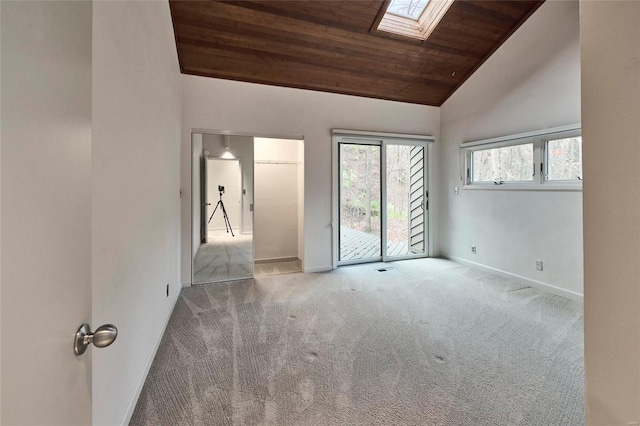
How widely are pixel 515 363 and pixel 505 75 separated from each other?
3.66 m

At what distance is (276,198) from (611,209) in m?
4.26

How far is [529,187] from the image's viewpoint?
139 inches

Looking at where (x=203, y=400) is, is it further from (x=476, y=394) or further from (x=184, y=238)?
(x=184, y=238)

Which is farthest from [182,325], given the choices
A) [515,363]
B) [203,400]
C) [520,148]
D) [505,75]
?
[505,75]

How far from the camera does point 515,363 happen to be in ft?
6.48

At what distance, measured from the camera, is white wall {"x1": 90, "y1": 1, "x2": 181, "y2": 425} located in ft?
3.86

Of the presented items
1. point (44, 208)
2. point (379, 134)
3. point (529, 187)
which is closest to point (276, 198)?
point (379, 134)

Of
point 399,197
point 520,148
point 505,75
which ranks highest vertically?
point 505,75

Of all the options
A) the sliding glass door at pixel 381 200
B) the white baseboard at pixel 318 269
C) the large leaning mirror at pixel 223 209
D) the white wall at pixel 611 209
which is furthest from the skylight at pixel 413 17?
the white baseboard at pixel 318 269

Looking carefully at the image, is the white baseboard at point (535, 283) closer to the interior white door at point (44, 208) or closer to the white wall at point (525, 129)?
the white wall at point (525, 129)

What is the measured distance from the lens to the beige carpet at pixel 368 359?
1549 millimetres

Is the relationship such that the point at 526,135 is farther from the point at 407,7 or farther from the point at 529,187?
the point at 407,7

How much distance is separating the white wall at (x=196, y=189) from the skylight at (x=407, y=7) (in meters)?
2.97

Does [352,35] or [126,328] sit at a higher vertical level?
[352,35]
